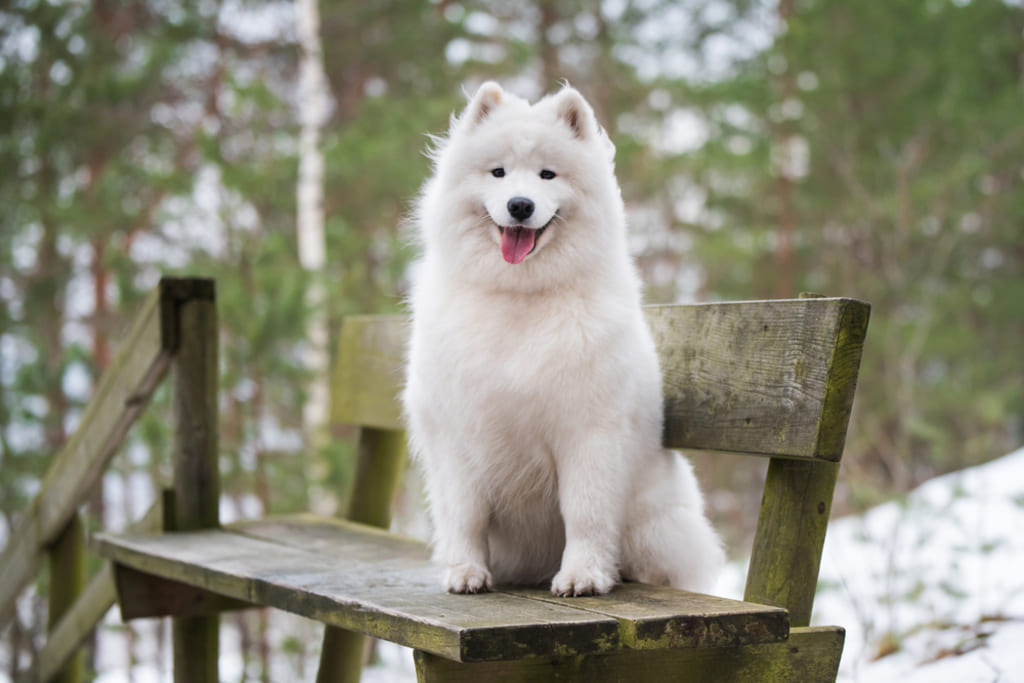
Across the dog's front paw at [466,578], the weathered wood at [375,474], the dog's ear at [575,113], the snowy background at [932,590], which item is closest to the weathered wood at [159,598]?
the weathered wood at [375,474]

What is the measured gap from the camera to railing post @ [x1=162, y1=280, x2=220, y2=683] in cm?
339

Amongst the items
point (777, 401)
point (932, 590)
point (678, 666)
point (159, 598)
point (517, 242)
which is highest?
point (517, 242)

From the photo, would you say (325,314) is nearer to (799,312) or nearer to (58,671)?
(58,671)

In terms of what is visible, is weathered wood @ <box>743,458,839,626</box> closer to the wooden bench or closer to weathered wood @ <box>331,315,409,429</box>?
the wooden bench

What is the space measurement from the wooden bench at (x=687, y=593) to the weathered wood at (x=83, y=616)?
1.44 feet

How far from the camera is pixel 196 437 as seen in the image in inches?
135

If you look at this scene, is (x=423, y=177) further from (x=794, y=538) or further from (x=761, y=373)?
(x=794, y=538)

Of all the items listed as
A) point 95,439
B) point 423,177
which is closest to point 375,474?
point 95,439

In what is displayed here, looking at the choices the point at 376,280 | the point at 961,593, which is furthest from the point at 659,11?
the point at 961,593

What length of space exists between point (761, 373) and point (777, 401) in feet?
0.28

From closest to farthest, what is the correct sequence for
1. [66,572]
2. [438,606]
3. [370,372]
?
[438,606]
[370,372]
[66,572]

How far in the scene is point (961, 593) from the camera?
404cm

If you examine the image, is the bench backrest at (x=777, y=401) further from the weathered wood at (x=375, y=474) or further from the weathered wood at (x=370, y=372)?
the weathered wood at (x=375, y=474)

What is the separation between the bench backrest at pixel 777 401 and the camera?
2045 millimetres
